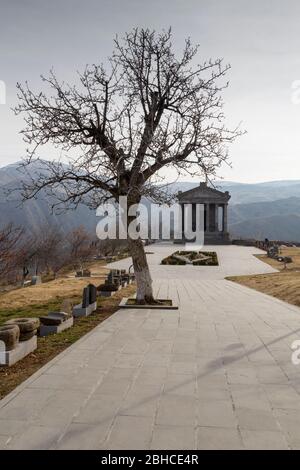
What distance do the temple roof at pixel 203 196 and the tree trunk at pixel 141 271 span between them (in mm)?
53578

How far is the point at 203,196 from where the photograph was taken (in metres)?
67.1

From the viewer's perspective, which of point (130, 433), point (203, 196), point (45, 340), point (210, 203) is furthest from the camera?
point (210, 203)

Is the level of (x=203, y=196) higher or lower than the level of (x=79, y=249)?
higher

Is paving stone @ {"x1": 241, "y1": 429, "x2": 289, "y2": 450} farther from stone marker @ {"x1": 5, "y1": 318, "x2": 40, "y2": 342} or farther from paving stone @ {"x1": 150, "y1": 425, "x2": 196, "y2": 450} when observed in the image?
stone marker @ {"x1": 5, "y1": 318, "x2": 40, "y2": 342}

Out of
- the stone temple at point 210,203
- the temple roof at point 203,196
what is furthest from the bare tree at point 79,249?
the temple roof at point 203,196

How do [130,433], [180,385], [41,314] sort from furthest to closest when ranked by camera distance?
1. [41,314]
2. [180,385]
3. [130,433]

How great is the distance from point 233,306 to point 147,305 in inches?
122

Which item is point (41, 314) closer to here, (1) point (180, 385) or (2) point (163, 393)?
(1) point (180, 385)

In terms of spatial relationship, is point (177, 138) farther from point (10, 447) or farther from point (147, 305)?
point (10, 447)

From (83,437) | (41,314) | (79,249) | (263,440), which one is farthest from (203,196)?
(83,437)

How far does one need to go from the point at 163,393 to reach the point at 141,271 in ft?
26.5

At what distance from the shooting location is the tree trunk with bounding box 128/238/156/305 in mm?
13453

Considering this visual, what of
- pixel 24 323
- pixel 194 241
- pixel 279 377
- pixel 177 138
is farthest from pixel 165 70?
pixel 194 241

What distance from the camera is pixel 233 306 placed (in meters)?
14.0
